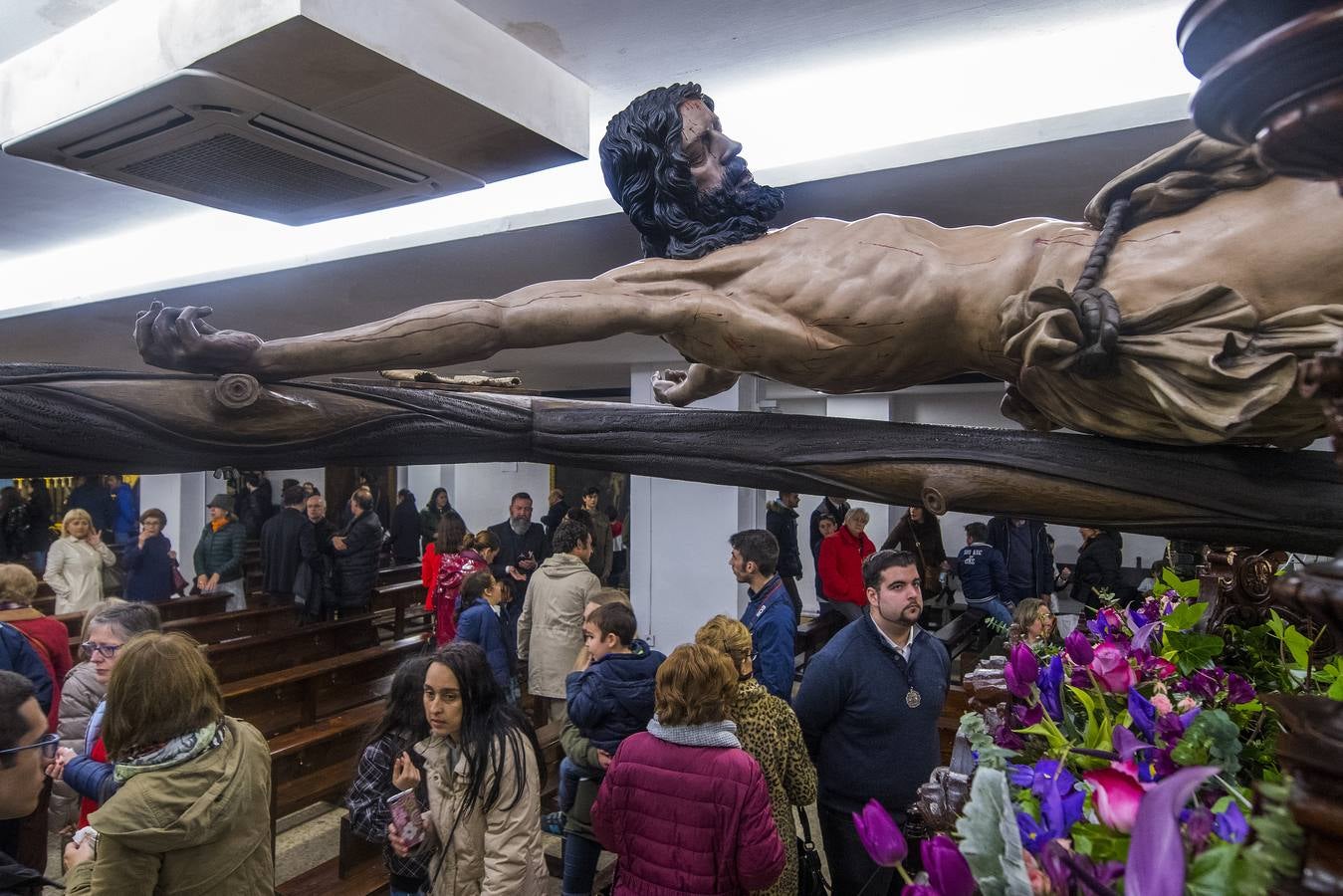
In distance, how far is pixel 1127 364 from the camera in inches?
46.1

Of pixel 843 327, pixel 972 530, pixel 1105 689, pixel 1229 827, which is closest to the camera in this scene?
pixel 1229 827

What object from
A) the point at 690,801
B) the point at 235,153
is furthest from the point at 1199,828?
the point at 235,153

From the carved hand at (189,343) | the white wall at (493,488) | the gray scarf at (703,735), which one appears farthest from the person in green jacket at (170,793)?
the white wall at (493,488)

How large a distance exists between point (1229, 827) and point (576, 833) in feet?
8.71

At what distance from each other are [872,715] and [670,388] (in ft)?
4.33

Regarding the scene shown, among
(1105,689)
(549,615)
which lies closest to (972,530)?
(549,615)

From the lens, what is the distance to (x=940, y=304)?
1.31 metres

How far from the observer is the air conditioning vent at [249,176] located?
249cm

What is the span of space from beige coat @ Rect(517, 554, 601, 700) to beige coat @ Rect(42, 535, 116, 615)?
351 cm

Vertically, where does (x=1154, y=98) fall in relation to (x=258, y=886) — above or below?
above

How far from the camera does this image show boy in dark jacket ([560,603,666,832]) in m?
3.00

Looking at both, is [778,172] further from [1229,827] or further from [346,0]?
[1229,827]

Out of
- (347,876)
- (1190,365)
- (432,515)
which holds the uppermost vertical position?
(1190,365)

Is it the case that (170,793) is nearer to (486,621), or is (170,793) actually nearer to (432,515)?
(486,621)
